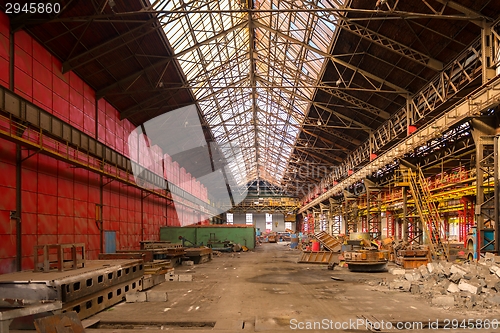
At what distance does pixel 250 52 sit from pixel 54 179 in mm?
14648

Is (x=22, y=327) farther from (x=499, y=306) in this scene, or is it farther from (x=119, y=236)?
(x=119, y=236)

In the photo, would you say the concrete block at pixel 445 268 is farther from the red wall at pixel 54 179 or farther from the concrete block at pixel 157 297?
the red wall at pixel 54 179

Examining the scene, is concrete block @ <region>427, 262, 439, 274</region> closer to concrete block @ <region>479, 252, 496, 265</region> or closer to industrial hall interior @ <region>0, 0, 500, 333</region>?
industrial hall interior @ <region>0, 0, 500, 333</region>

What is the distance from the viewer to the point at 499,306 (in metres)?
9.43

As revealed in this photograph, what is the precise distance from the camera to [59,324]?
239 inches

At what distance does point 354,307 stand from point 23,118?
39.0 ft

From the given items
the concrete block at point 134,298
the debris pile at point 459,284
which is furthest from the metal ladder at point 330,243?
the concrete block at point 134,298

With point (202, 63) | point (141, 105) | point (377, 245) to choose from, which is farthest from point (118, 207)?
point (377, 245)

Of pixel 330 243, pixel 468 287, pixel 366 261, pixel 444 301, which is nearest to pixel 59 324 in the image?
pixel 444 301

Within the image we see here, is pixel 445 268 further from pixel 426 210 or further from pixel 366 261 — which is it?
pixel 426 210

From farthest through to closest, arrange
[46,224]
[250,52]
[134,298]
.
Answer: [250,52] < [46,224] < [134,298]

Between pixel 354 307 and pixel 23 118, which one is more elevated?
pixel 23 118

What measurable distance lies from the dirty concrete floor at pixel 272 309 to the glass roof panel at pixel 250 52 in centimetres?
939

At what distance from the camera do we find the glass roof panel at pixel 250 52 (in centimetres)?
2061
